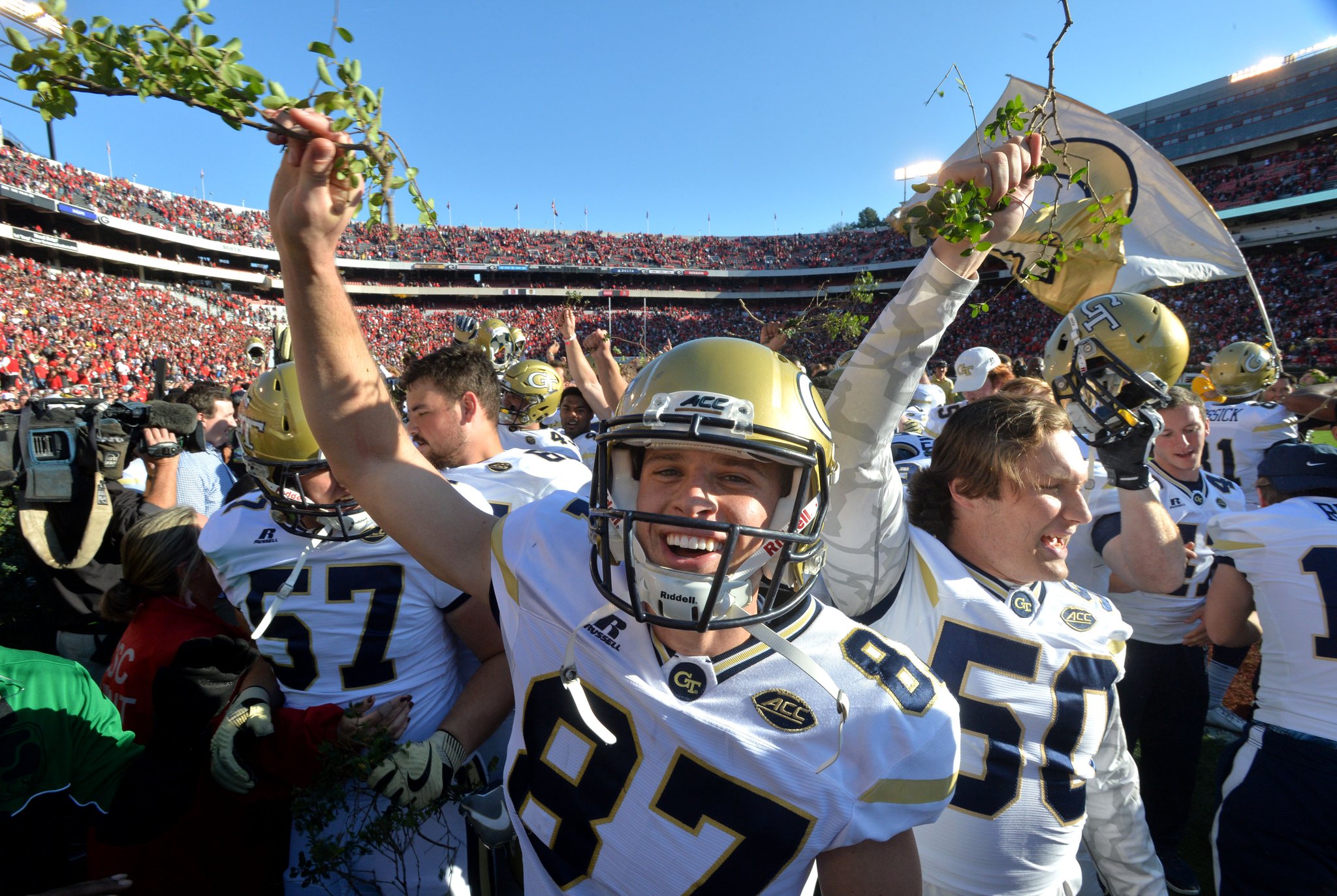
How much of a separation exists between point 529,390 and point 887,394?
4791 millimetres

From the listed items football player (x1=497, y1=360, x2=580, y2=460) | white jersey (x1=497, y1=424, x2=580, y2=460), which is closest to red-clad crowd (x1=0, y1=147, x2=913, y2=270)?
football player (x1=497, y1=360, x2=580, y2=460)

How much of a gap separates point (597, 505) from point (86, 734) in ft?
5.73

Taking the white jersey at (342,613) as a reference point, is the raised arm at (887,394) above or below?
above

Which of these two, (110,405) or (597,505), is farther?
(110,405)

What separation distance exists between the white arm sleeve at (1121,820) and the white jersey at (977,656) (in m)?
0.14

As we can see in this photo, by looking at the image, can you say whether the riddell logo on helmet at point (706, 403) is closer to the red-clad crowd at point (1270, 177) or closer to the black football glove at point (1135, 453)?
the black football glove at point (1135, 453)

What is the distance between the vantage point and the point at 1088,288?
2438 millimetres

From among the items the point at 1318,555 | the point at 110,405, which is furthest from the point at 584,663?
the point at 110,405

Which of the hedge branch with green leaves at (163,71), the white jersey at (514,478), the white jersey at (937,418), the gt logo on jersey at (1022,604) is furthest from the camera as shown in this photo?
the white jersey at (937,418)

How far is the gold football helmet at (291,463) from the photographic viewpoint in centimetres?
217

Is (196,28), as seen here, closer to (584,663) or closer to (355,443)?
(355,443)

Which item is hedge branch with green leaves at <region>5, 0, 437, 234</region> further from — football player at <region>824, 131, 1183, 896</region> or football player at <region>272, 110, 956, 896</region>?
football player at <region>824, 131, 1183, 896</region>

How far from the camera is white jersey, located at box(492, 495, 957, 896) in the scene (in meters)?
1.26

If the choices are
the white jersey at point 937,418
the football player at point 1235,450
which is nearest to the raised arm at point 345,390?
the white jersey at point 937,418
